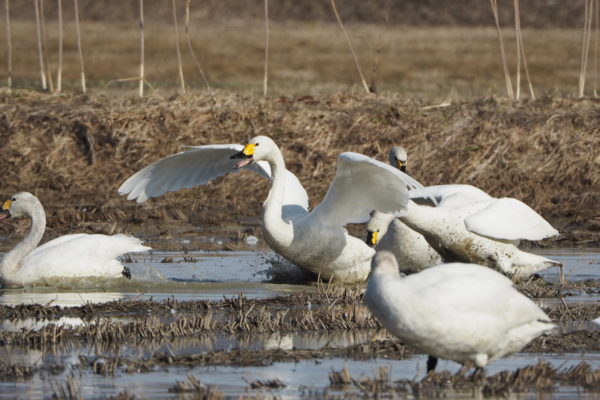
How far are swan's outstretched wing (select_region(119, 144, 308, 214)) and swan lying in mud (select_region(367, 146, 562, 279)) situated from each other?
1127 millimetres

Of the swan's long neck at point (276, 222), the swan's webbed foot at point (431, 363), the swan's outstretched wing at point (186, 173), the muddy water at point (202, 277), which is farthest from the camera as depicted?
the swan's outstretched wing at point (186, 173)

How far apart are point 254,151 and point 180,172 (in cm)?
161

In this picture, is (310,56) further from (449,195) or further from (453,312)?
(453,312)

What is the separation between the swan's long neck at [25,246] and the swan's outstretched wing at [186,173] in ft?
2.66

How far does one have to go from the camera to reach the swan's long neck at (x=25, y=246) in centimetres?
1083

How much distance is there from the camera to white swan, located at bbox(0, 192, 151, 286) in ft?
35.1

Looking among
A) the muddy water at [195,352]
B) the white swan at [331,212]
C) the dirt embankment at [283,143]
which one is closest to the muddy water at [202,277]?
the muddy water at [195,352]

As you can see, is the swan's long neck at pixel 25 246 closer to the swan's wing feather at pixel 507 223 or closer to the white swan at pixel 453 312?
the swan's wing feather at pixel 507 223

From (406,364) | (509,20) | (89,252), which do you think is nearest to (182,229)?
(89,252)

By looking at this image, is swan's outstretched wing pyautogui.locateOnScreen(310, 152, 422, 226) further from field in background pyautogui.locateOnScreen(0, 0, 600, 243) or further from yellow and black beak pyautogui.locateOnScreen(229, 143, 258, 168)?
field in background pyautogui.locateOnScreen(0, 0, 600, 243)

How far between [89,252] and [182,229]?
4293 mm

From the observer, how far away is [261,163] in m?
12.0

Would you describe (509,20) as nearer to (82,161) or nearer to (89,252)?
(82,161)

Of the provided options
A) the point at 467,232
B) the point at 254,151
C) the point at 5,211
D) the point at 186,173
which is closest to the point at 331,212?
the point at 254,151
